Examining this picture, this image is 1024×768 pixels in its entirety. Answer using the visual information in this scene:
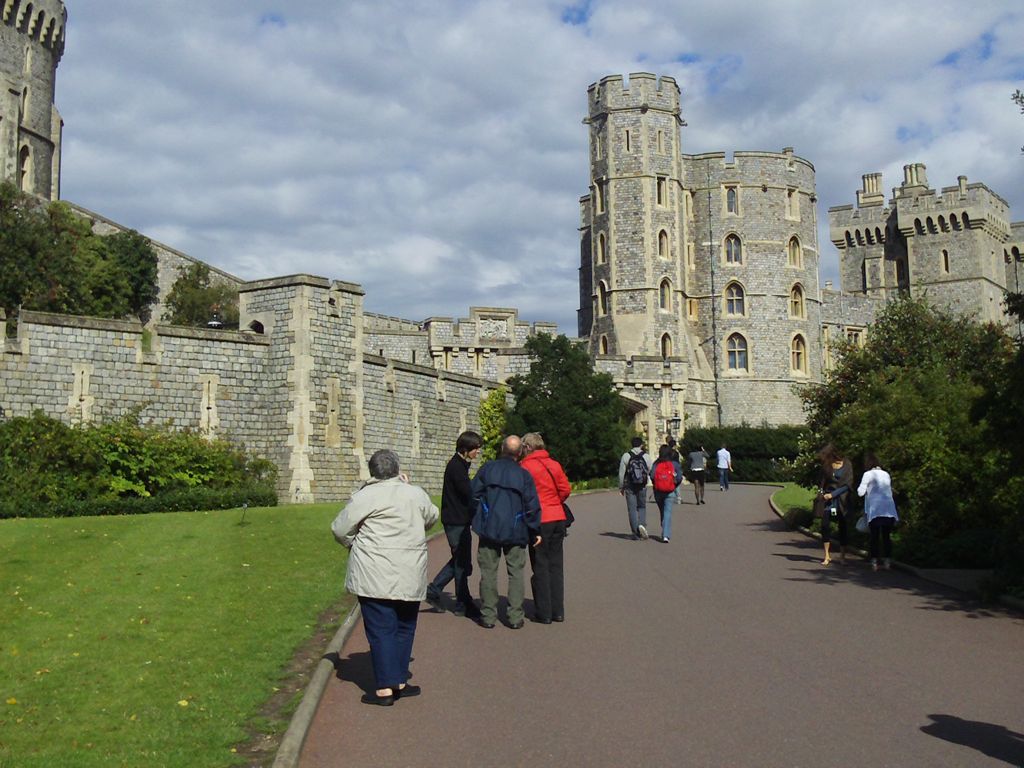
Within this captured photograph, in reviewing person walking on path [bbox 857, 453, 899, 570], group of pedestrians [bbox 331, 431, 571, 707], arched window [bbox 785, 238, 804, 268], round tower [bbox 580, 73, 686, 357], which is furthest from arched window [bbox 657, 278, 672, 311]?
group of pedestrians [bbox 331, 431, 571, 707]

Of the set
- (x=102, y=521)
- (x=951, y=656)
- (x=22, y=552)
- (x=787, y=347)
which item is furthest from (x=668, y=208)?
(x=951, y=656)

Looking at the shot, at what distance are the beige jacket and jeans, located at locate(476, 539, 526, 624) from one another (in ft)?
8.84

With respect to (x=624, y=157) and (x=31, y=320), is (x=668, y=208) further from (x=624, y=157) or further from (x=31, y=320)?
(x=31, y=320)

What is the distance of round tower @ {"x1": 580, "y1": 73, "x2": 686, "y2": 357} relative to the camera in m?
53.8

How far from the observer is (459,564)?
1240cm

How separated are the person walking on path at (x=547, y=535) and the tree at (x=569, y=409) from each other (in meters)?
26.8

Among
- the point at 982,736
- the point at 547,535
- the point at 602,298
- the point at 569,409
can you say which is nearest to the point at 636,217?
the point at 602,298

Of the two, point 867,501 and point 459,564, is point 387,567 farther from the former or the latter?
point 867,501

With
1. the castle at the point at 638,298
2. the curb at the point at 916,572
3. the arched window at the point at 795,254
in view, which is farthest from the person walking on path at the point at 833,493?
the arched window at the point at 795,254

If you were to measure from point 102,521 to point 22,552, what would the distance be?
5454 millimetres

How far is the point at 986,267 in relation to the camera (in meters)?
75.4

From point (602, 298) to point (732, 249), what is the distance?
855 cm

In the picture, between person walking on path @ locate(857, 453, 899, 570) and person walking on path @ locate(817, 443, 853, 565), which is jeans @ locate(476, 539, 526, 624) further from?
person walking on path @ locate(817, 443, 853, 565)

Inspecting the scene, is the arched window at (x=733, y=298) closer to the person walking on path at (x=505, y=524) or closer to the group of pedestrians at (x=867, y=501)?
the group of pedestrians at (x=867, y=501)
